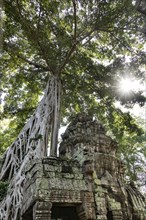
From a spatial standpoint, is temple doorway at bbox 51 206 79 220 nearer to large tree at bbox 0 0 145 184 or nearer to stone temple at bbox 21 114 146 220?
stone temple at bbox 21 114 146 220

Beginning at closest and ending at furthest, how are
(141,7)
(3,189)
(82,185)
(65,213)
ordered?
(82,185)
(65,213)
(3,189)
(141,7)

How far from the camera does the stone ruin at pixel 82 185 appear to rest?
14.4 ft

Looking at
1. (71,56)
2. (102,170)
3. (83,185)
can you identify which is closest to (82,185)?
(83,185)

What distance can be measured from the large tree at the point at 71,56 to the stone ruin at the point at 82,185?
1.64 metres

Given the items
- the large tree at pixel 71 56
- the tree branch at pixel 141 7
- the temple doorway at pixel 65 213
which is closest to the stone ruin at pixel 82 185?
the temple doorway at pixel 65 213

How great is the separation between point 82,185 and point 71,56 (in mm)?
6090

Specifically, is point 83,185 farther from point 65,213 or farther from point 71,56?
point 71,56

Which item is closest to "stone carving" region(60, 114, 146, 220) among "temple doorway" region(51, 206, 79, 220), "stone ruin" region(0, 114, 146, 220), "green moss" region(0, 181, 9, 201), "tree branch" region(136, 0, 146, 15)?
"stone ruin" region(0, 114, 146, 220)

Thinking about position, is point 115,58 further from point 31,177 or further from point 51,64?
point 31,177

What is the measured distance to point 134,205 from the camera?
5418 millimetres

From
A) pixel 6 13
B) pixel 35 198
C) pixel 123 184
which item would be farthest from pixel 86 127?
pixel 6 13

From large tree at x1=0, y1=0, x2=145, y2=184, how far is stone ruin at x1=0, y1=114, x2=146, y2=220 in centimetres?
164

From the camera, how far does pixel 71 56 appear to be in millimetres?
Answer: 9453

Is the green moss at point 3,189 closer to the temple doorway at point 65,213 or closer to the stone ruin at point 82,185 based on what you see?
the stone ruin at point 82,185
